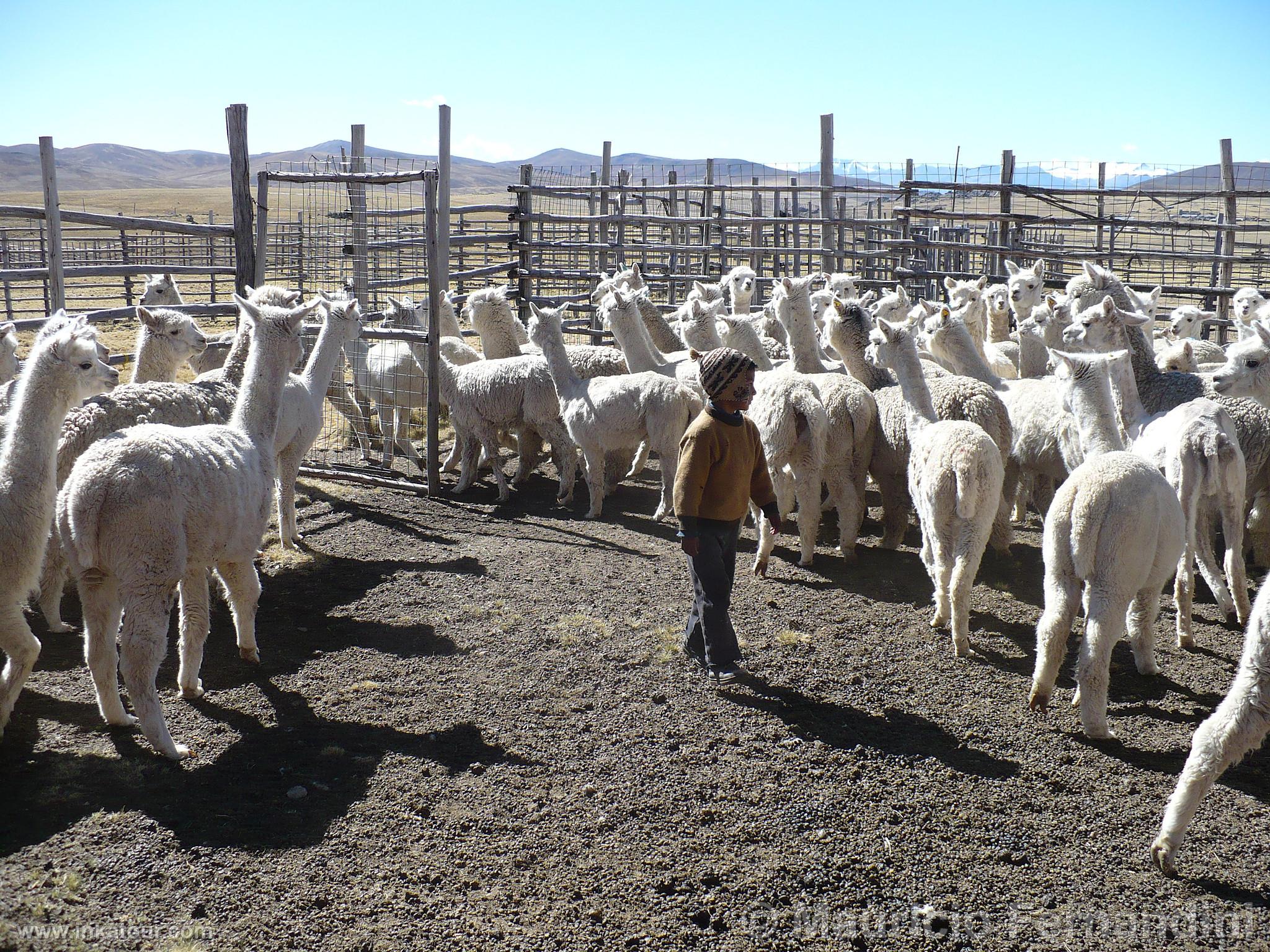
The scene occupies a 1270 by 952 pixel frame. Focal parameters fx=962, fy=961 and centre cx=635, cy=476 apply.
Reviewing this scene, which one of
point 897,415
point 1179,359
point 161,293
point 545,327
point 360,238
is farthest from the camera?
point 360,238

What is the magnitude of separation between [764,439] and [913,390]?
1.11m

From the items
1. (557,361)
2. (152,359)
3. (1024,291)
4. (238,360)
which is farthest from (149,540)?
(1024,291)

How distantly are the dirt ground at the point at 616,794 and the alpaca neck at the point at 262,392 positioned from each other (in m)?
1.23

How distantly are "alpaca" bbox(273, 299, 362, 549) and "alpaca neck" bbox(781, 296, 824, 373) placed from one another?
3882 millimetres

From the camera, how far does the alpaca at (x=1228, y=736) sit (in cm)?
328

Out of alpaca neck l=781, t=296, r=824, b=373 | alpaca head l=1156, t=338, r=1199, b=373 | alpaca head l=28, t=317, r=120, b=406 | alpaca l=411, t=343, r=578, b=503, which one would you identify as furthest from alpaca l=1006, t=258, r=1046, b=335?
alpaca head l=28, t=317, r=120, b=406

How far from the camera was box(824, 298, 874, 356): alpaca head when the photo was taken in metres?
7.63

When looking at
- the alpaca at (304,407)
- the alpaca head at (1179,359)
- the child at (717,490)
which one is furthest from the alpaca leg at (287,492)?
the alpaca head at (1179,359)

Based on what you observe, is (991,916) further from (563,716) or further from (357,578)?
(357,578)

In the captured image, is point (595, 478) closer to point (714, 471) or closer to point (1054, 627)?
point (714, 471)

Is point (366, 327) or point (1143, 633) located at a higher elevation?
point (366, 327)

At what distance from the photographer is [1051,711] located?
15.4ft

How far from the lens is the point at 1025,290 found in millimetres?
10258

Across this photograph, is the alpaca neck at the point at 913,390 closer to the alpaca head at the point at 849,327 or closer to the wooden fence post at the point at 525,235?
the alpaca head at the point at 849,327
